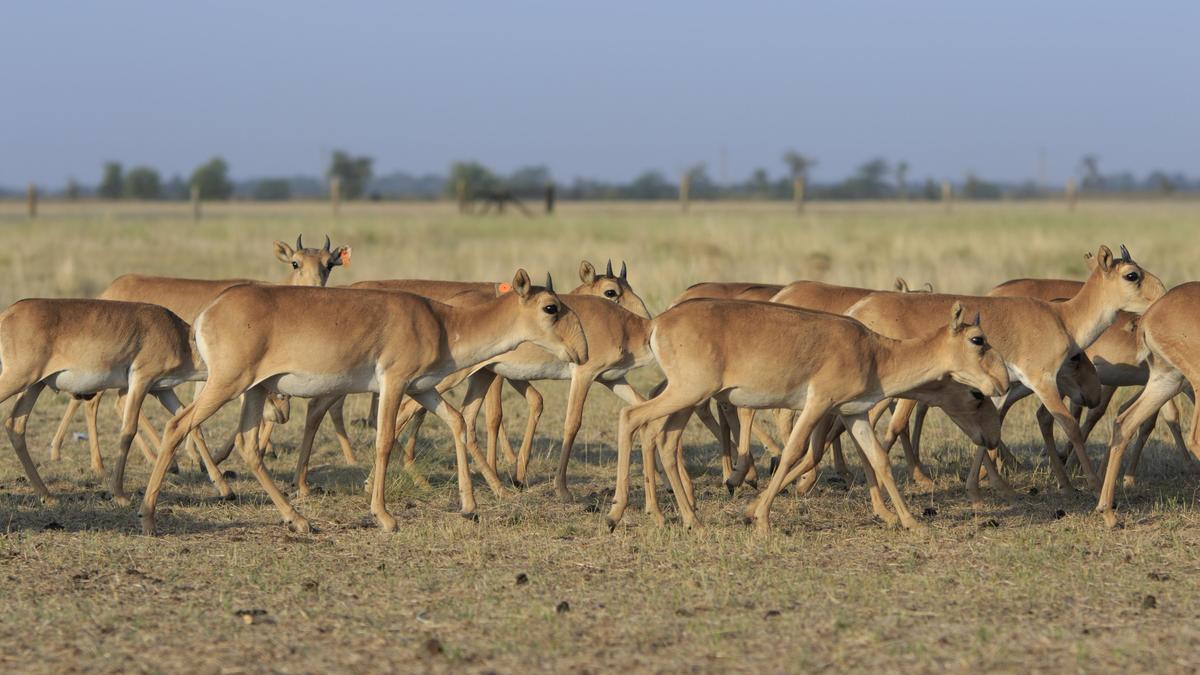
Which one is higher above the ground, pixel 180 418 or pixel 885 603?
pixel 180 418

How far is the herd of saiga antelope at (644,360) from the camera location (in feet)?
34.4

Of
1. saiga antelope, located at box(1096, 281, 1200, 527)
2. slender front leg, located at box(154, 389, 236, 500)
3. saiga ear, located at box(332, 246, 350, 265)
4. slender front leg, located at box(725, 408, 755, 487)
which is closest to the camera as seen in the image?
saiga antelope, located at box(1096, 281, 1200, 527)

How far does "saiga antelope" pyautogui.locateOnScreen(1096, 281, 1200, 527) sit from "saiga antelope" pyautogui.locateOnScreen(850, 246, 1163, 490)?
401 millimetres

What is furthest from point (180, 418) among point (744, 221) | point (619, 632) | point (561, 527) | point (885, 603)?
point (744, 221)

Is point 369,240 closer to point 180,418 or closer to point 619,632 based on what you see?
point 180,418

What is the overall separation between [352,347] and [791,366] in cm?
316

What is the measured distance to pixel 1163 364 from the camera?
11.4 metres

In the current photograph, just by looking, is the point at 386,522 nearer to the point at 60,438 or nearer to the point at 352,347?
the point at 352,347

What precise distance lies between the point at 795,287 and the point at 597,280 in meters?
1.99

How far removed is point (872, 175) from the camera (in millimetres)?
146875

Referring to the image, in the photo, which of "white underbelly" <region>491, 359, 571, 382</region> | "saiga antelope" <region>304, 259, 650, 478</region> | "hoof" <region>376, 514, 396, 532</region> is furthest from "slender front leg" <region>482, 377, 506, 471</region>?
"hoof" <region>376, 514, 396, 532</region>

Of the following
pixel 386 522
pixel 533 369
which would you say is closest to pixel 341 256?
pixel 533 369

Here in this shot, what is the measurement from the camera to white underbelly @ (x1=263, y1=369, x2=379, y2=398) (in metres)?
10.6

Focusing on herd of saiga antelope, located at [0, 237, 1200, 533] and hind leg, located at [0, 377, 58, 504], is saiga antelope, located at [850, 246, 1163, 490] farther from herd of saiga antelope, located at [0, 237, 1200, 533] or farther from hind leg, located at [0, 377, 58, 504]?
hind leg, located at [0, 377, 58, 504]
